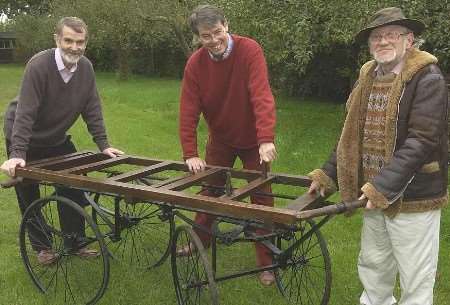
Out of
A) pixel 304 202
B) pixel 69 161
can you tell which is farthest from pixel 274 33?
pixel 304 202

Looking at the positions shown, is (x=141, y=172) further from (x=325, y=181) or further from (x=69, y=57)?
(x=325, y=181)

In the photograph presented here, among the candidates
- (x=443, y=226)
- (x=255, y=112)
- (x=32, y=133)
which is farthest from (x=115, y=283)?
(x=443, y=226)

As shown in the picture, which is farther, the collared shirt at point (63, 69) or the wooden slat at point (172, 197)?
the collared shirt at point (63, 69)

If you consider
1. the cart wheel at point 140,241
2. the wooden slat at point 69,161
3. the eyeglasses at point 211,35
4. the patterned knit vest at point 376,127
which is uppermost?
the eyeglasses at point 211,35

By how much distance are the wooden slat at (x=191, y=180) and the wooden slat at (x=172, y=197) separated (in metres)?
0.15

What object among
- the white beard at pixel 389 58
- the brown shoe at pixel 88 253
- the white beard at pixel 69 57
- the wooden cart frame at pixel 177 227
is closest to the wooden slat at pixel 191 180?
the wooden cart frame at pixel 177 227

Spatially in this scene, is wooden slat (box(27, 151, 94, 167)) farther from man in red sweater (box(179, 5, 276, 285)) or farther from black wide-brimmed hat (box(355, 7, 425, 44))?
black wide-brimmed hat (box(355, 7, 425, 44))

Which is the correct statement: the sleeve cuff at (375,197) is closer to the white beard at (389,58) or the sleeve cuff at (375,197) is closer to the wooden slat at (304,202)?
the wooden slat at (304,202)

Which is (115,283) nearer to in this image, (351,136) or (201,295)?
(201,295)

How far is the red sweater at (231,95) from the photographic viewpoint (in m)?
4.13

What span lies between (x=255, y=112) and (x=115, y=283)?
1.96 m

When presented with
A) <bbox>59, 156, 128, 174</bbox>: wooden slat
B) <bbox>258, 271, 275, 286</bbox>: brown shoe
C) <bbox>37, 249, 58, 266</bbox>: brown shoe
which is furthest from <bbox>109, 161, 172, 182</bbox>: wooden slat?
<bbox>37, 249, 58, 266</bbox>: brown shoe

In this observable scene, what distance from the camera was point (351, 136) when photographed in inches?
132

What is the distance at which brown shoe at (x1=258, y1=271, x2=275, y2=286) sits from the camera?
15.1 ft
